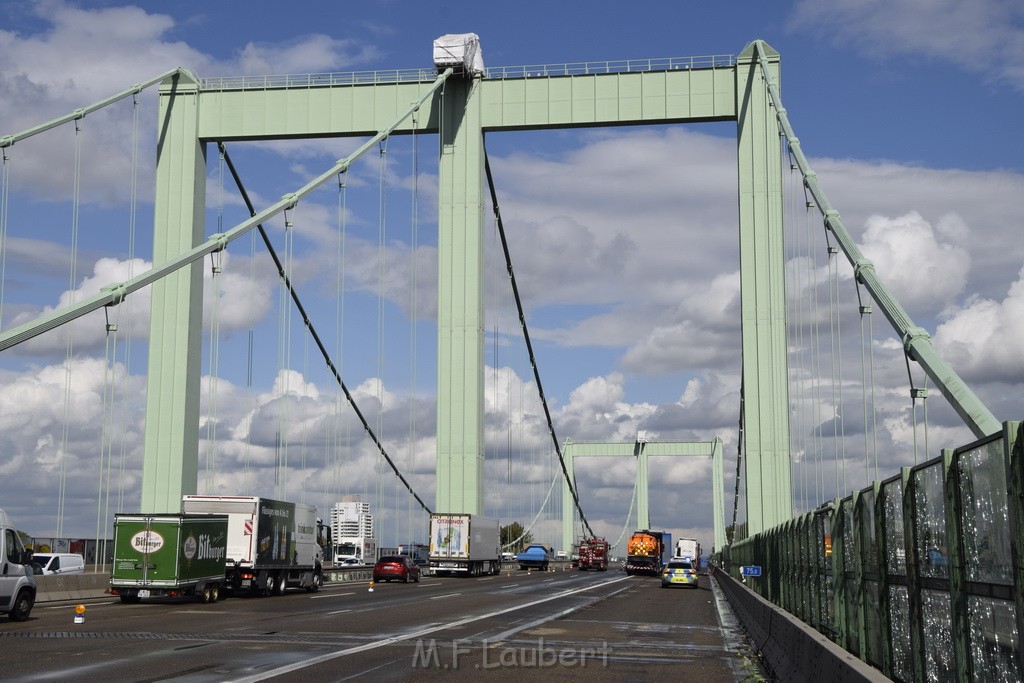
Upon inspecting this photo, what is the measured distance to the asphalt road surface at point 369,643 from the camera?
15055 mm

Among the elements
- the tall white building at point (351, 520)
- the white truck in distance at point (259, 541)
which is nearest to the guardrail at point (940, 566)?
the white truck in distance at point (259, 541)

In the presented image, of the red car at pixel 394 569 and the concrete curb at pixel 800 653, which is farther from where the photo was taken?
the red car at pixel 394 569

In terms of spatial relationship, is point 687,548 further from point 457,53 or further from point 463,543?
point 457,53

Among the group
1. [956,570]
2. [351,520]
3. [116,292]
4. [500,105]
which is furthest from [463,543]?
[351,520]

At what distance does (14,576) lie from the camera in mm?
24734

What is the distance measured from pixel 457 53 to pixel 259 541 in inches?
985

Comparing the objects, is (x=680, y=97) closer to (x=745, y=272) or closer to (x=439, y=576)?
(x=745, y=272)

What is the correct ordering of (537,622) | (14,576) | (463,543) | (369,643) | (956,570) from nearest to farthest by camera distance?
(956,570) < (369,643) < (14,576) < (537,622) < (463,543)

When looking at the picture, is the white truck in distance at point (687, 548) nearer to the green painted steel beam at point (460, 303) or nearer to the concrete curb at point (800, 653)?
the green painted steel beam at point (460, 303)

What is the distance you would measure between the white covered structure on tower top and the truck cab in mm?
33555

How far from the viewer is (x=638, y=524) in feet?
506

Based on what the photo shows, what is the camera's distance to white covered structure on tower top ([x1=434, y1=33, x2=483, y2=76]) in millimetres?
53594

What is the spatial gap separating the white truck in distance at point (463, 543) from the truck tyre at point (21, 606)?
31.2 m
